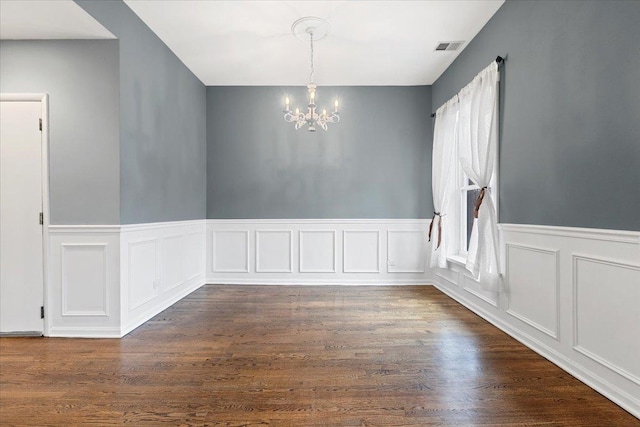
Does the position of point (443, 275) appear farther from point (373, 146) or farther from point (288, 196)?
point (288, 196)

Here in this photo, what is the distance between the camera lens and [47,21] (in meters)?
2.70

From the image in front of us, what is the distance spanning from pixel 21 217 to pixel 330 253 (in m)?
3.64

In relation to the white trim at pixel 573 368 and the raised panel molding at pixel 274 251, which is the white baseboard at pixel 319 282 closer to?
the raised panel molding at pixel 274 251

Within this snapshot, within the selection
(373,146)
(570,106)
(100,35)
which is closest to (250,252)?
(373,146)

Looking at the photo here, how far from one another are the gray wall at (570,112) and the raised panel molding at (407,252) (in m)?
2.10

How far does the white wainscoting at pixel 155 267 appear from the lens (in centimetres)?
316

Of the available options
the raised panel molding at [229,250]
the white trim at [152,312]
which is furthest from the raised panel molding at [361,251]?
the white trim at [152,312]

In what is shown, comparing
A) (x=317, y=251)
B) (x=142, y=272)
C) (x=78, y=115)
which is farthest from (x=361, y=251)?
(x=78, y=115)

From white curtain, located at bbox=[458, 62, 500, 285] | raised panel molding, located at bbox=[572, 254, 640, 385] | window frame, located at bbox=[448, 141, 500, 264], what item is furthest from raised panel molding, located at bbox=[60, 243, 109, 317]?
window frame, located at bbox=[448, 141, 500, 264]

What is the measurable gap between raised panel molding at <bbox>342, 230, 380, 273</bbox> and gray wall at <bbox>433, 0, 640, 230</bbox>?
229 cm

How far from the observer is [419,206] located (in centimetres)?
523

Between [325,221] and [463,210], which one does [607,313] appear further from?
[325,221]

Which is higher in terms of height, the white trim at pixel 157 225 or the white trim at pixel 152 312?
the white trim at pixel 157 225

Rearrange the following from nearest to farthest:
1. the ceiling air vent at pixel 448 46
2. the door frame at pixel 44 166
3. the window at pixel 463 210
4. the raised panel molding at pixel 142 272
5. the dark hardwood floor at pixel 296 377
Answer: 1. the dark hardwood floor at pixel 296 377
2. the door frame at pixel 44 166
3. the raised panel molding at pixel 142 272
4. the ceiling air vent at pixel 448 46
5. the window at pixel 463 210
